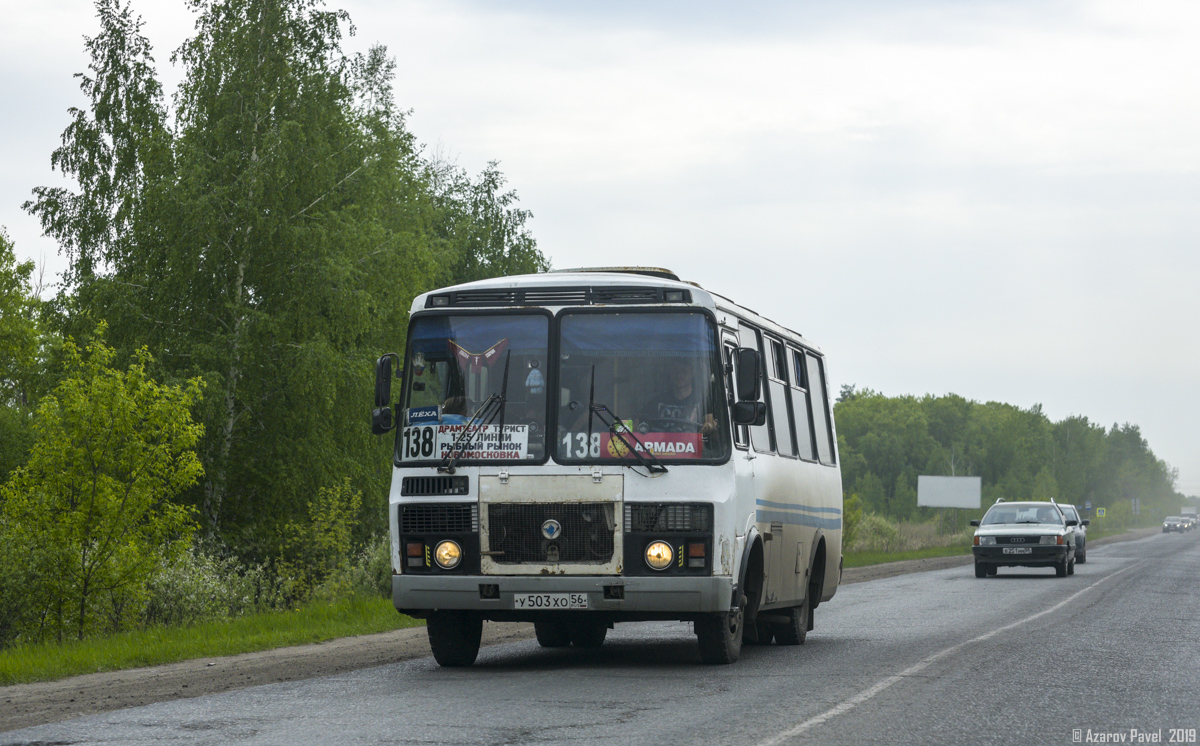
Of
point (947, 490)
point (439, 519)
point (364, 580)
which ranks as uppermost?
point (947, 490)

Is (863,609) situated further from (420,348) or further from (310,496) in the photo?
(310,496)

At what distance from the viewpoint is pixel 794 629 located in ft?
46.5

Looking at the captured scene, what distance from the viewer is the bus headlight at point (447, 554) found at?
10859 millimetres

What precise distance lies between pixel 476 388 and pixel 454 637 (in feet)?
7.40

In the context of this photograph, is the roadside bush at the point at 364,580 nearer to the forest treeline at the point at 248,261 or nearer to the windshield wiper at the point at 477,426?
the forest treeline at the point at 248,261

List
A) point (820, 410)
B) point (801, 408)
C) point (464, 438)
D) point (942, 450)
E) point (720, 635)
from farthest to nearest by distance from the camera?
1. point (942, 450)
2. point (820, 410)
3. point (801, 408)
4. point (720, 635)
5. point (464, 438)

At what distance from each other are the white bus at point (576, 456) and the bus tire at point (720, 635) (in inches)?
0.7

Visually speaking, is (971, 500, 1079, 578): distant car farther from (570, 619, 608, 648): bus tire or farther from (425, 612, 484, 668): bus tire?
(425, 612, 484, 668): bus tire

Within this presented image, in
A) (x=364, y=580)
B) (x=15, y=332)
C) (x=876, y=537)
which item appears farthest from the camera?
(x=876, y=537)

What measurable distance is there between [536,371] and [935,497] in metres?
75.8

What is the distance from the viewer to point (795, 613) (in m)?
14.2

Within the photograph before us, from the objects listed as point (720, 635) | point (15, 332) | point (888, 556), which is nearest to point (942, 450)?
point (888, 556)

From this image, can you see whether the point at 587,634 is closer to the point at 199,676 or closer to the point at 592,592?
the point at 592,592

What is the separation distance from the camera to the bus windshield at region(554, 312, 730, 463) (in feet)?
35.2
